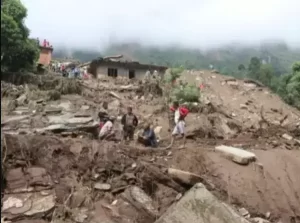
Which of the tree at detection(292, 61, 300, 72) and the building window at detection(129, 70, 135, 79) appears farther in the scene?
the tree at detection(292, 61, 300, 72)

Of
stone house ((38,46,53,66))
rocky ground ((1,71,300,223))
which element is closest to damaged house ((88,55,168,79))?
stone house ((38,46,53,66))

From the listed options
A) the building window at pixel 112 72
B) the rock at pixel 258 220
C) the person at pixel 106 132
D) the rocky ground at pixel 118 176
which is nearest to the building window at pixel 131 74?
the building window at pixel 112 72

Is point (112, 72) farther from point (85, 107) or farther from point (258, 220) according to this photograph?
point (258, 220)

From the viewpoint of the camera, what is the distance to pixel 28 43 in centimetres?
1905

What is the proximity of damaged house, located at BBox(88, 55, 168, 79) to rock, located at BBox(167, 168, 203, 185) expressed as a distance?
48.2 feet

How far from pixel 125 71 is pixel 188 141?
38.7 ft

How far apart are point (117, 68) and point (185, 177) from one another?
1512 cm

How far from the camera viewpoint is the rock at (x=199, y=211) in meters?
7.63

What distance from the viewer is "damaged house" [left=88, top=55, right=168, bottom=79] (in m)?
23.4

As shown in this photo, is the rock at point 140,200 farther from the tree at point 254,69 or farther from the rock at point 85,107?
the tree at point 254,69

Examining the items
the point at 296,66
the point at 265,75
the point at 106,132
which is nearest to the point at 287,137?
the point at 106,132

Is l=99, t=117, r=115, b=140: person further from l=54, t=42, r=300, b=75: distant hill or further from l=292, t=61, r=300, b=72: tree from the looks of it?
l=54, t=42, r=300, b=75: distant hill

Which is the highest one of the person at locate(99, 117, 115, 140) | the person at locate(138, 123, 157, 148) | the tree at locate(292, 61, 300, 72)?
the tree at locate(292, 61, 300, 72)

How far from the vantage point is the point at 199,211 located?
25.2ft
